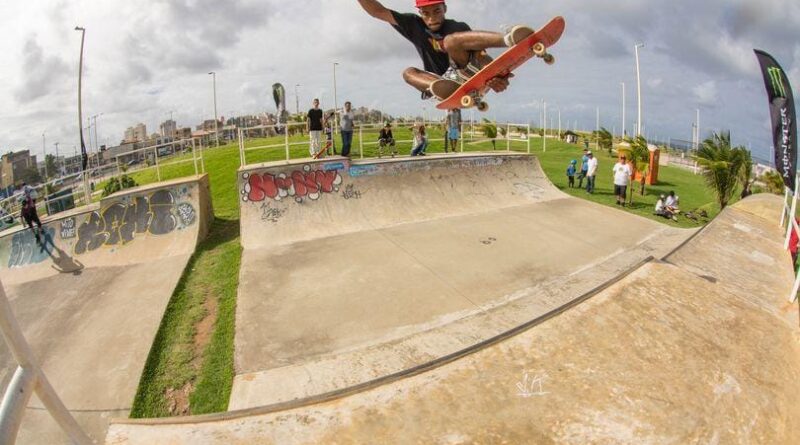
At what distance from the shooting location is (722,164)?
1345 centimetres

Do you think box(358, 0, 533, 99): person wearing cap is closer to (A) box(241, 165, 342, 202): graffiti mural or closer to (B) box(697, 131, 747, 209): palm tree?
(A) box(241, 165, 342, 202): graffiti mural

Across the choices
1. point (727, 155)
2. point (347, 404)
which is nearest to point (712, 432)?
point (347, 404)

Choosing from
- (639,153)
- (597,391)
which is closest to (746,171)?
(639,153)

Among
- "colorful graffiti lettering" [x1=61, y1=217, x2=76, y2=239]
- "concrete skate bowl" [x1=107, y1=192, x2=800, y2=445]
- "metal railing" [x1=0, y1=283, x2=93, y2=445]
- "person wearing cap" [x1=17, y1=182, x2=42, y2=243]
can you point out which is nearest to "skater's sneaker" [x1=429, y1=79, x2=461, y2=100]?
"concrete skate bowl" [x1=107, y1=192, x2=800, y2=445]

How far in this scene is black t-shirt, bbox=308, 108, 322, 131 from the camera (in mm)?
11979

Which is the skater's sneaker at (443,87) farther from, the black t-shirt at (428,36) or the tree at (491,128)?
the tree at (491,128)

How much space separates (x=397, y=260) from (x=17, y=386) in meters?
7.19

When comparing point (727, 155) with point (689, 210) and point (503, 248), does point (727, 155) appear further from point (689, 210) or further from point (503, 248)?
point (503, 248)

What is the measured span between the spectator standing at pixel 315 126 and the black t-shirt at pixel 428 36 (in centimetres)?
687

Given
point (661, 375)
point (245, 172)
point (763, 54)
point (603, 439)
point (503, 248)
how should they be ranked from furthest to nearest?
point (245, 172) → point (503, 248) → point (763, 54) → point (661, 375) → point (603, 439)

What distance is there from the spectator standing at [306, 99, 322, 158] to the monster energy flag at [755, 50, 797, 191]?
964 centimetres

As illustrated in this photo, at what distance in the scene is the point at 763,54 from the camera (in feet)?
23.7

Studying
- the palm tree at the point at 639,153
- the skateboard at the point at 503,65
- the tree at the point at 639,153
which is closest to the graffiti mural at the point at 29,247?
the skateboard at the point at 503,65

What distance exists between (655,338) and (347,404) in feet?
9.32
